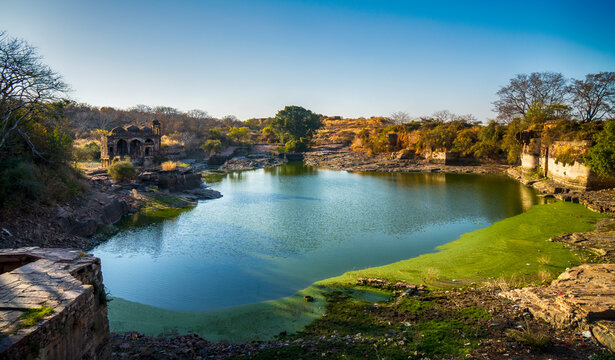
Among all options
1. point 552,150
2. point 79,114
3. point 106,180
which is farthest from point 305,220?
point 79,114

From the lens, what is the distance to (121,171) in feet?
75.3

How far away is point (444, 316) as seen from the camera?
22.9 feet

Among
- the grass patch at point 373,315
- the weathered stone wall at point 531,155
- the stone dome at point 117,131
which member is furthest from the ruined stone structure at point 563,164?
the stone dome at point 117,131

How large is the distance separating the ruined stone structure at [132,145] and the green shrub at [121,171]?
8.63m

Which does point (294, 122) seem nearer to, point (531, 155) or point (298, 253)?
point (531, 155)

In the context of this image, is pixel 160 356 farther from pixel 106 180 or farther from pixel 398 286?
pixel 106 180

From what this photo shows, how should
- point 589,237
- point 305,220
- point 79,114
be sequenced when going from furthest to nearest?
point 79,114 < point 305,220 < point 589,237

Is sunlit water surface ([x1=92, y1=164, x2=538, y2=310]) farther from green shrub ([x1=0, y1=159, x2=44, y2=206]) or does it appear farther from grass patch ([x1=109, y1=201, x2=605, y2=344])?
green shrub ([x1=0, y1=159, x2=44, y2=206])

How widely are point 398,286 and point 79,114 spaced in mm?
63899

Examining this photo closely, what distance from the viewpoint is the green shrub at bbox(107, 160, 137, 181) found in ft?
75.0

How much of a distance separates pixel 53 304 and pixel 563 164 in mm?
29292

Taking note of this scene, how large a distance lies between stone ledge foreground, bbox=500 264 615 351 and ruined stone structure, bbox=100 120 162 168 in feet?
105

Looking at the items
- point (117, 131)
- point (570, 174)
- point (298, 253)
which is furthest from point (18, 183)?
point (570, 174)

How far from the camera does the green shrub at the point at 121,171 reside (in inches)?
900
